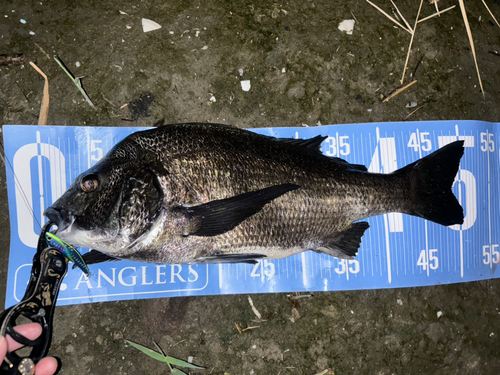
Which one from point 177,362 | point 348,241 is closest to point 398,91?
point 348,241

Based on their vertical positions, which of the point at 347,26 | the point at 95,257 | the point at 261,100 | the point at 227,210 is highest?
the point at 347,26

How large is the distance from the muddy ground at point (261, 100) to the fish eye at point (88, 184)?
2.86 feet

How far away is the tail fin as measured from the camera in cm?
237

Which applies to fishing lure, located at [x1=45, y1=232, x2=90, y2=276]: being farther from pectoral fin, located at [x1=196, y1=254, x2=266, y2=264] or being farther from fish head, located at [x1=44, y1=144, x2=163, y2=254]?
pectoral fin, located at [x1=196, y1=254, x2=266, y2=264]

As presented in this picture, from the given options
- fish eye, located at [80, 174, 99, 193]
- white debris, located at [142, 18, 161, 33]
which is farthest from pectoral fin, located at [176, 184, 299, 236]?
white debris, located at [142, 18, 161, 33]

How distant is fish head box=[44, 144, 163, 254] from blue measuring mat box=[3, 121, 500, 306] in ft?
2.46

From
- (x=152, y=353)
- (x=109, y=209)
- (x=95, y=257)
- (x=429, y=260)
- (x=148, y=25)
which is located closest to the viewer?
(x=109, y=209)

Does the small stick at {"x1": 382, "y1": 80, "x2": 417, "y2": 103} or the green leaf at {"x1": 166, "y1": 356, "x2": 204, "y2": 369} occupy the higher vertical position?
the small stick at {"x1": 382, "y1": 80, "x2": 417, "y2": 103}

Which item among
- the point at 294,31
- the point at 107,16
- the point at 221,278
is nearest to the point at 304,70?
the point at 294,31

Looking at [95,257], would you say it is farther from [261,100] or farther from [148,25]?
[148,25]

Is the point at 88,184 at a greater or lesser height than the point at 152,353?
greater

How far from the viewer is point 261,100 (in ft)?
8.84

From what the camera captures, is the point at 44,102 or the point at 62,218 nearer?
the point at 62,218

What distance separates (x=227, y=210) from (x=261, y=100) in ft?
4.05
